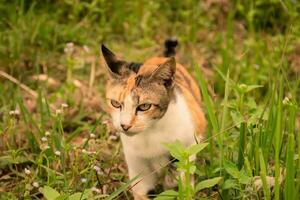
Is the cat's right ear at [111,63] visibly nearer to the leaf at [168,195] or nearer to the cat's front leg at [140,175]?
the cat's front leg at [140,175]

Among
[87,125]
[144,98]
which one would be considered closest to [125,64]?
[144,98]

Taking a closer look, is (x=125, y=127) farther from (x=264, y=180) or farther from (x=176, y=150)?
(x=264, y=180)

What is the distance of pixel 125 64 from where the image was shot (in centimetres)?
283

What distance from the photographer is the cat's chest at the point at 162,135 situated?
272 centimetres

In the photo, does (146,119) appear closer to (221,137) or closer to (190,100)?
(221,137)

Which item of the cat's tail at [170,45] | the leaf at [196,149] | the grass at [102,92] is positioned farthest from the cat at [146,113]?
the cat's tail at [170,45]

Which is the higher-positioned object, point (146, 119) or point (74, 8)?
point (74, 8)

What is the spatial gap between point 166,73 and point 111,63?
276 millimetres

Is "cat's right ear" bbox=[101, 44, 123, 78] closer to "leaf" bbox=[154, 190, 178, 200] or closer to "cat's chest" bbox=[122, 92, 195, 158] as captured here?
"cat's chest" bbox=[122, 92, 195, 158]

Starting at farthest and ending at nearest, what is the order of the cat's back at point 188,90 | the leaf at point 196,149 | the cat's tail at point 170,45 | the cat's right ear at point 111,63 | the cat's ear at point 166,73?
the cat's tail at point 170,45 < the cat's back at point 188,90 < the cat's right ear at point 111,63 < the cat's ear at point 166,73 < the leaf at point 196,149

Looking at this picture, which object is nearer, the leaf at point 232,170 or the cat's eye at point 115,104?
the leaf at point 232,170

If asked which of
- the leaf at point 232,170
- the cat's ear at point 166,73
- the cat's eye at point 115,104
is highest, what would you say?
the cat's ear at point 166,73

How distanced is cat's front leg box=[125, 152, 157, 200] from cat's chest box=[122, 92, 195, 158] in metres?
0.05

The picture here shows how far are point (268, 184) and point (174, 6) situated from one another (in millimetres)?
2832
